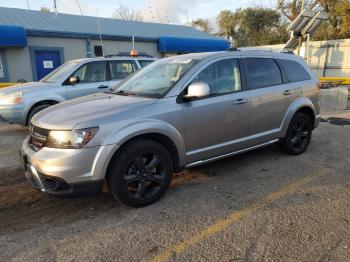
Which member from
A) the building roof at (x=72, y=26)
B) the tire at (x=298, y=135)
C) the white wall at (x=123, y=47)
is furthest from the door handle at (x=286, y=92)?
the white wall at (x=123, y=47)

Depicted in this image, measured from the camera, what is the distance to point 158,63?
4.86 meters

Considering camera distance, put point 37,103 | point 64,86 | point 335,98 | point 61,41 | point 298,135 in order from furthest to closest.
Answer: point 61,41, point 335,98, point 64,86, point 37,103, point 298,135

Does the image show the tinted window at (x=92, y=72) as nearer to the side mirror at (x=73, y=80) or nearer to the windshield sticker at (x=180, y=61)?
the side mirror at (x=73, y=80)

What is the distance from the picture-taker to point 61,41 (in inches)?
659

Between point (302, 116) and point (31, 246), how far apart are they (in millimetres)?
4507

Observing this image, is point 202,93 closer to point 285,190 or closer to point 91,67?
point 285,190

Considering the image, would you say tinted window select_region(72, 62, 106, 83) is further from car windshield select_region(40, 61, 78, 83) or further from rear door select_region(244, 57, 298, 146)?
rear door select_region(244, 57, 298, 146)

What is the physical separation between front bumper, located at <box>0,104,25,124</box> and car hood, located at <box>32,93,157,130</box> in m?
3.40

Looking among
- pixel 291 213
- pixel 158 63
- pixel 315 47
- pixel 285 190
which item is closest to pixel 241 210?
pixel 291 213

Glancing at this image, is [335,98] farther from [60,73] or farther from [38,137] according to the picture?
[38,137]

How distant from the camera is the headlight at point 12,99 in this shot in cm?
691

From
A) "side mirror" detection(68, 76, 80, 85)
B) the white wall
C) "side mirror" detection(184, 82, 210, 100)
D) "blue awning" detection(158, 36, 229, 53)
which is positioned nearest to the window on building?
the white wall

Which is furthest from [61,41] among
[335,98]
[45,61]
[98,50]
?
[335,98]

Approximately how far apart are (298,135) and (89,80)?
488 cm
